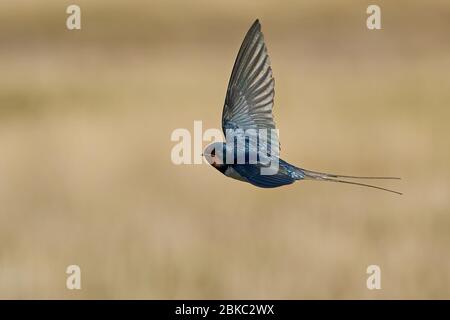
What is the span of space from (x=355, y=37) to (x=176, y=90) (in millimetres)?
2321

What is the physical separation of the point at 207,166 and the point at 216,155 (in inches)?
151

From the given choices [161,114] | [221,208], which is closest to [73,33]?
Answer: [161,114]

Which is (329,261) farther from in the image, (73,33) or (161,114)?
(73,33)

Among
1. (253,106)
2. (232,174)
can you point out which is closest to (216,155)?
(232,174)

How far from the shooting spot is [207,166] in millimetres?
7551

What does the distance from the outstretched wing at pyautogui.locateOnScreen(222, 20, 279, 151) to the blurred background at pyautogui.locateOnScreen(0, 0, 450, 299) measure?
142cm

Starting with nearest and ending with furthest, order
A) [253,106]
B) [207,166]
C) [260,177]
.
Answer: [260,177] < [253,106] < [207,166]

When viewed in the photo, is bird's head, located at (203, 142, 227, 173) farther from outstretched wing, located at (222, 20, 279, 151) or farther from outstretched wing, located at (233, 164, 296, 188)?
outstretched wing, located at (222, 20, 279, 151)

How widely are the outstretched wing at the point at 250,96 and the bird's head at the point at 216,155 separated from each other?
0.94 ft

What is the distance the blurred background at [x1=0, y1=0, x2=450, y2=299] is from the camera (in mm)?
5688

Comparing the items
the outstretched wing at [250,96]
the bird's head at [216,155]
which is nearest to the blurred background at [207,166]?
the outstretched wing at [250,96]

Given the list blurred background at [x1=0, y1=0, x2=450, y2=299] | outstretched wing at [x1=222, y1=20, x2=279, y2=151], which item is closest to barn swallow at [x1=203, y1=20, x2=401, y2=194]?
outstretched wing at [x1=222, y1=20, x2=279, y2=151]

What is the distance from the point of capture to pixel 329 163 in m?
7.36

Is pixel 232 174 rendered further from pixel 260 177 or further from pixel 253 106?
pixel 253 106
